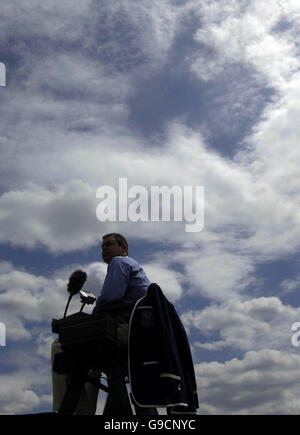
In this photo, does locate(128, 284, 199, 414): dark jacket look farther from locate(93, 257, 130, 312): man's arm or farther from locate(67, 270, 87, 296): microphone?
locate(67, 270, 87, 296): microphone

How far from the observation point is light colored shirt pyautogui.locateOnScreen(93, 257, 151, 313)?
5.02 meters

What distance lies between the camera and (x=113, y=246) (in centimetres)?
580

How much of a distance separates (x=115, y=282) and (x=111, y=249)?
0.79m

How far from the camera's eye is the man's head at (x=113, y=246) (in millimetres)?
5781

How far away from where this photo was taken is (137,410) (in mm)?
4195

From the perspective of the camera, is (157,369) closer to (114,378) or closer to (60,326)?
(114,378)

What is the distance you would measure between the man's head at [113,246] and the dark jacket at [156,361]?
133 cm

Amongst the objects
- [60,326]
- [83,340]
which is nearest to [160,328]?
[83,340]

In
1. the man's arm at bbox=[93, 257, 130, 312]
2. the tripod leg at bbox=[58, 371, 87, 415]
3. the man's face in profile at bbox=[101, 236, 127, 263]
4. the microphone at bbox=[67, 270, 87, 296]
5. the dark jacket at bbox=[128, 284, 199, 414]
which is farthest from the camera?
the man's face in profile at bbox=[101, 236, 127, 263]

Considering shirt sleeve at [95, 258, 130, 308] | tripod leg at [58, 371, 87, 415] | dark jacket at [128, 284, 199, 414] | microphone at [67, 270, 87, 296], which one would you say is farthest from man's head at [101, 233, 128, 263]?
tripod leg at [58, 371, 87, 415]

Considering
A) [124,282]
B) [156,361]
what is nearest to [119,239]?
[124,282]

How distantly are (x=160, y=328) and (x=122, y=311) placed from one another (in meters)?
0.75

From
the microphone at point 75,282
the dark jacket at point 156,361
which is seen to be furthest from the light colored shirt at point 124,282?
the dark jacket at point 156,361
